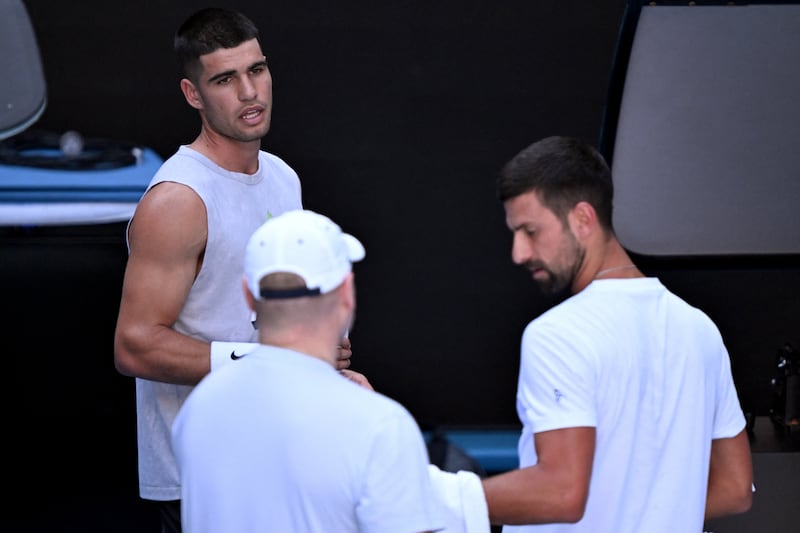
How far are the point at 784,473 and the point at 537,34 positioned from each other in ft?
4.49

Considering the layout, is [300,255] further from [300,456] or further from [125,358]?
[125,358]

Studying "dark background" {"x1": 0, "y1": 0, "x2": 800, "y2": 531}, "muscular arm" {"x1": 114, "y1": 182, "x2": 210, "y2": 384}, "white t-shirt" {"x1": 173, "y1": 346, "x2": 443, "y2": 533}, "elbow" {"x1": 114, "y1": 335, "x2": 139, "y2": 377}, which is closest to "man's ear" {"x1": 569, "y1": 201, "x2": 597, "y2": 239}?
"white t-shirt" {"x1": 173, "y1": 346, "x2": 443, "y2": 533}

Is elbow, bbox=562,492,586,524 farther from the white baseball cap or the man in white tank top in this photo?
the man in white tank top

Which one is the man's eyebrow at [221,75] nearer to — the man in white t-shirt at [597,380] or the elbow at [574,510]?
the man in white t-shirt at [597,380]

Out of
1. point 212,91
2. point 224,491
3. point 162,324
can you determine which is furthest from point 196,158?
point 224,491

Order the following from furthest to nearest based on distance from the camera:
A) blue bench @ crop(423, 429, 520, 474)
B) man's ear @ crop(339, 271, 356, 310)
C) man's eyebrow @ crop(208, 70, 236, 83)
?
1. blue bench @ crop(423, 429, 520, 474)
2. man's eyebrow @ crop(208, 70, 236, 83)
3. man's ear @ crop(339, 271, 356, 310)

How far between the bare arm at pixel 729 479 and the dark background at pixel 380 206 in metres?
1.58

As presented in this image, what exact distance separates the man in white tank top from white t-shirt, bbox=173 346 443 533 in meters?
0.81

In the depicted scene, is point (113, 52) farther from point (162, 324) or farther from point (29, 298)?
point (162, 324)

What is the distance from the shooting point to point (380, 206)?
12.0ft

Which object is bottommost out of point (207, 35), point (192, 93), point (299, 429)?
point (299, 429)

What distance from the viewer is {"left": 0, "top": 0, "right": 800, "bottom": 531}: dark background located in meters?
3.52

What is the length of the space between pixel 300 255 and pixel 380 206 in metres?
2.10

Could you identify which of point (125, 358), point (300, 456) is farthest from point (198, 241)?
point (300, 456)
